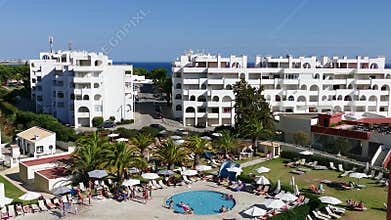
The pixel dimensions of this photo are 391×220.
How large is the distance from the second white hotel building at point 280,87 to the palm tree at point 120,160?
37269 millimetres

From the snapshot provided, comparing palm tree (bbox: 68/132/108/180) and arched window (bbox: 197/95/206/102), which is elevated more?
arched window (bbox: 197/95/206/102)

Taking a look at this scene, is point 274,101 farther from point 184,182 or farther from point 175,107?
point 184,182

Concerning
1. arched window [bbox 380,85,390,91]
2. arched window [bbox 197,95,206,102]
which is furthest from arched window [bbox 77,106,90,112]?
arched window [bbox 380,85,390,91]

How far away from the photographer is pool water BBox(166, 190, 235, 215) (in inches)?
1201

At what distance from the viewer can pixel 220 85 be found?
74.0m

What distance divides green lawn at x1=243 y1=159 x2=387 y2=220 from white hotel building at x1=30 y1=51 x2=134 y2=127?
123ft

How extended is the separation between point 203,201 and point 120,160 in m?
8.36

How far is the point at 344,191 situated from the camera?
115ft

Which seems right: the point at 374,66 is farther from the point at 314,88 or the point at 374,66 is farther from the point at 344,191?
the point at 344,191

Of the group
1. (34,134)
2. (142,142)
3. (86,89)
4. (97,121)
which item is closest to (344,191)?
(142,142)

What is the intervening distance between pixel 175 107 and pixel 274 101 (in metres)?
19.5

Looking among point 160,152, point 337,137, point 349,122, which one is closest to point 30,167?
point 160,152

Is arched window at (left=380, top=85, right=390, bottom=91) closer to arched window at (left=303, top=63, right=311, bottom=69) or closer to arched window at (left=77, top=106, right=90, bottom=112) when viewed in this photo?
arched window at (left=303, top=63, right=311, bottom=69)

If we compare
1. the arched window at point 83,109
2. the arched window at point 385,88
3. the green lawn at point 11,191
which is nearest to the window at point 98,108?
the arched window at point 83,109
